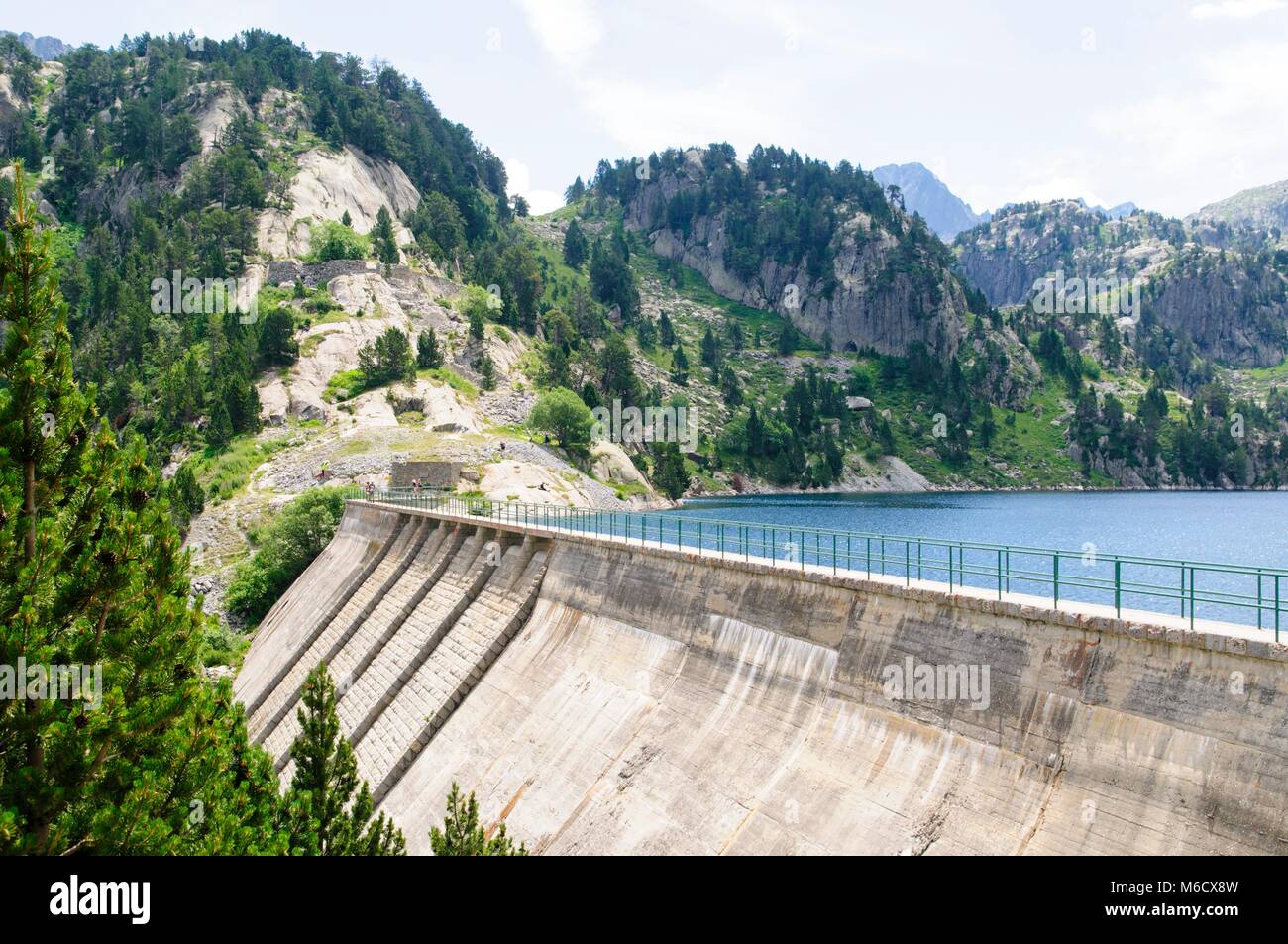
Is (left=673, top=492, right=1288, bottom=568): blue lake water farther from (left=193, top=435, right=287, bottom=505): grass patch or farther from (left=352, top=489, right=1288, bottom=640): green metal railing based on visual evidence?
(left=193, top=435, right=287, bottom=505): grass patch

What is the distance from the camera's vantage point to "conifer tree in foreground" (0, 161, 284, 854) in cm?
1301

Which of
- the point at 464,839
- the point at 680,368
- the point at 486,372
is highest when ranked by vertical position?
the point at 680,368

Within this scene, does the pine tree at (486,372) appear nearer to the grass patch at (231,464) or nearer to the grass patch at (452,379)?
the grass patch at (452,379)

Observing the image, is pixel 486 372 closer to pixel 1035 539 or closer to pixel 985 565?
pixel 1035 539

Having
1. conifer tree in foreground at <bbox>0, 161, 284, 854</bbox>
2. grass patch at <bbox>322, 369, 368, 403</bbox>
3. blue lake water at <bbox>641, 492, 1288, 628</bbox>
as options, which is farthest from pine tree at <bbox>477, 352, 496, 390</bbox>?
conifer tree in foreground at <bbox>0, 161, 284, 854</bbox>

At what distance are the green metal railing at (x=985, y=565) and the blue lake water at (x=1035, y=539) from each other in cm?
11

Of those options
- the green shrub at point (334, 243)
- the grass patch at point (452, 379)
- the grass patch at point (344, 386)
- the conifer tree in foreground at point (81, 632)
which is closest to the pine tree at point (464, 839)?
the conifer tree in foreground at point (81, 632)

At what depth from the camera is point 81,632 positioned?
1403cm

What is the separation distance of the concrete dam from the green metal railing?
0.86m

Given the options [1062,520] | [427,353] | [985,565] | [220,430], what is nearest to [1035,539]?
[1062,520]

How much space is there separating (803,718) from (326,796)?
12122 mm

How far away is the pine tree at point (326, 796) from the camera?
62.5 feet
